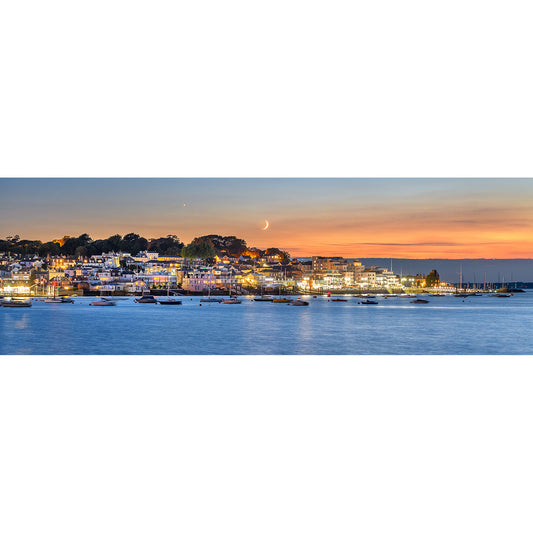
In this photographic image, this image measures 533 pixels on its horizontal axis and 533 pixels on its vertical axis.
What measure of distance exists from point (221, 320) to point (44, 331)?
4401 millimetres

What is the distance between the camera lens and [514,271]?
39.2 feet

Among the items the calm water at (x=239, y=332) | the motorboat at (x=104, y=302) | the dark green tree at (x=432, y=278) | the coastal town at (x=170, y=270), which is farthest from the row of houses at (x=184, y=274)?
the motorboat at (x=104, y=302)

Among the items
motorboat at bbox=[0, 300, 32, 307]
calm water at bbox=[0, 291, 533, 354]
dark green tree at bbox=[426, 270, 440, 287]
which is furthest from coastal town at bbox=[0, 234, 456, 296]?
calm water at bbox=[0, 291, 533, 354]

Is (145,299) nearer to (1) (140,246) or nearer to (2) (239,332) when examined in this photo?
(2) (239,332)

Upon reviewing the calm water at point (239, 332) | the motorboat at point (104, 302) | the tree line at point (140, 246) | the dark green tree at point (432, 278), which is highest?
the tree line at point (140, 246)

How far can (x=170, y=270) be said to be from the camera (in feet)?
36.3

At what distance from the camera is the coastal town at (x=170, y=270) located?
10422 millimetres

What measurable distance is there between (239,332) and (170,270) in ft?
7.02

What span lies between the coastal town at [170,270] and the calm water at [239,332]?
0.72 metres

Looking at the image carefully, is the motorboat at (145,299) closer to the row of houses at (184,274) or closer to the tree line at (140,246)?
the row of houses at (184,274)

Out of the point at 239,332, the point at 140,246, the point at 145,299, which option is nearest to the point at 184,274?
the point at 140,246

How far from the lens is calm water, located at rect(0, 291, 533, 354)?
9.77 meters
